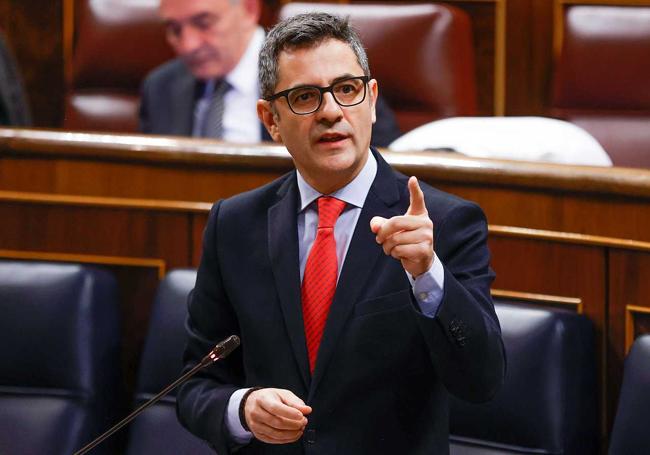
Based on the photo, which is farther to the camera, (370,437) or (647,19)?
(647,19)

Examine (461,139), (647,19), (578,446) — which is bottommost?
(578,446)

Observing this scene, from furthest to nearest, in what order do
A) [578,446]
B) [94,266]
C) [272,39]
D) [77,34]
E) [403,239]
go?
[77,34]
[94,266]
[578,446]
[272,39]
[403,239]

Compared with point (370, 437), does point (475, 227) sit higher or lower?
higher

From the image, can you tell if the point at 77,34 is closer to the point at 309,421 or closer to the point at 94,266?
the point at 94,266

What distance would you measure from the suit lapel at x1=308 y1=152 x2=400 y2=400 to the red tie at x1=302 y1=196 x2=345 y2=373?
12 millimetres

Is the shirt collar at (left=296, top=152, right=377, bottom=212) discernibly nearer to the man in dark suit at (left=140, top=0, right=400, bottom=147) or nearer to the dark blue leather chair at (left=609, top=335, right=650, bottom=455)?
the dark blue leather chair at (left=609, top=335, right=650, bottom=455)

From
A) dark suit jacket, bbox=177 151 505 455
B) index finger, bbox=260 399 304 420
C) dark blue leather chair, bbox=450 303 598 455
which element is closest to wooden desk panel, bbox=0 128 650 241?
dark blue leather chair, bbox=450 303 598 455

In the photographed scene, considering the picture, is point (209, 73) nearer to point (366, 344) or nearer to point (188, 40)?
point (188, 40)

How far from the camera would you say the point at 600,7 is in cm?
119

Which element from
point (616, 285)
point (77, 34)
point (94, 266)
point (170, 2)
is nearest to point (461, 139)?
point (616, 285)

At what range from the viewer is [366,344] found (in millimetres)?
596

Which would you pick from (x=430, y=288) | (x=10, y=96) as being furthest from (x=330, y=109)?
(x=10, y=96)

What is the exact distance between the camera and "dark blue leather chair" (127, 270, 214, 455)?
83 cm

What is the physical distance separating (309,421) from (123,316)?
0.39 metres
